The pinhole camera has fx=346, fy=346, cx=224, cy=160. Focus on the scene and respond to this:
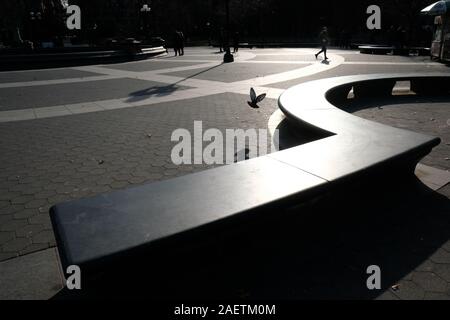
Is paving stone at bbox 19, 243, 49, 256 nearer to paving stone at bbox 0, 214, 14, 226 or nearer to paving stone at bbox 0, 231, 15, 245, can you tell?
paving stone at bbox 0, 231, 15, 245

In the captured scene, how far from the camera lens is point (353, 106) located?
8781mm

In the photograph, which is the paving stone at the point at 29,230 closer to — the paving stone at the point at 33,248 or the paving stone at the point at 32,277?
the paving stone at the point at 33,248

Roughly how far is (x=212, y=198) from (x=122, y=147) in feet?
11.8

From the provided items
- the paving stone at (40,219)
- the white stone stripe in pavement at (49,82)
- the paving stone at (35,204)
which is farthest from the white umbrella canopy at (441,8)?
the paving stone at (40,219)

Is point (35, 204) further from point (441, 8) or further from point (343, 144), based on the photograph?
point (441, 8)

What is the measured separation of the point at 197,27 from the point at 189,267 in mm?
71889

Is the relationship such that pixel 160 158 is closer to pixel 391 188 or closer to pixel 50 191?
pixel 50 191

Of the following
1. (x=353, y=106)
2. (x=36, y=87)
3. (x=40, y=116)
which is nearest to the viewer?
(x=40, y=116)

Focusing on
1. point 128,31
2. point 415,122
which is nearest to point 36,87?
point 415,122

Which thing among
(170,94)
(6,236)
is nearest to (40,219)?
(6,236)

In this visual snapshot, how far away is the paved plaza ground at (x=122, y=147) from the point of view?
9.14ft
